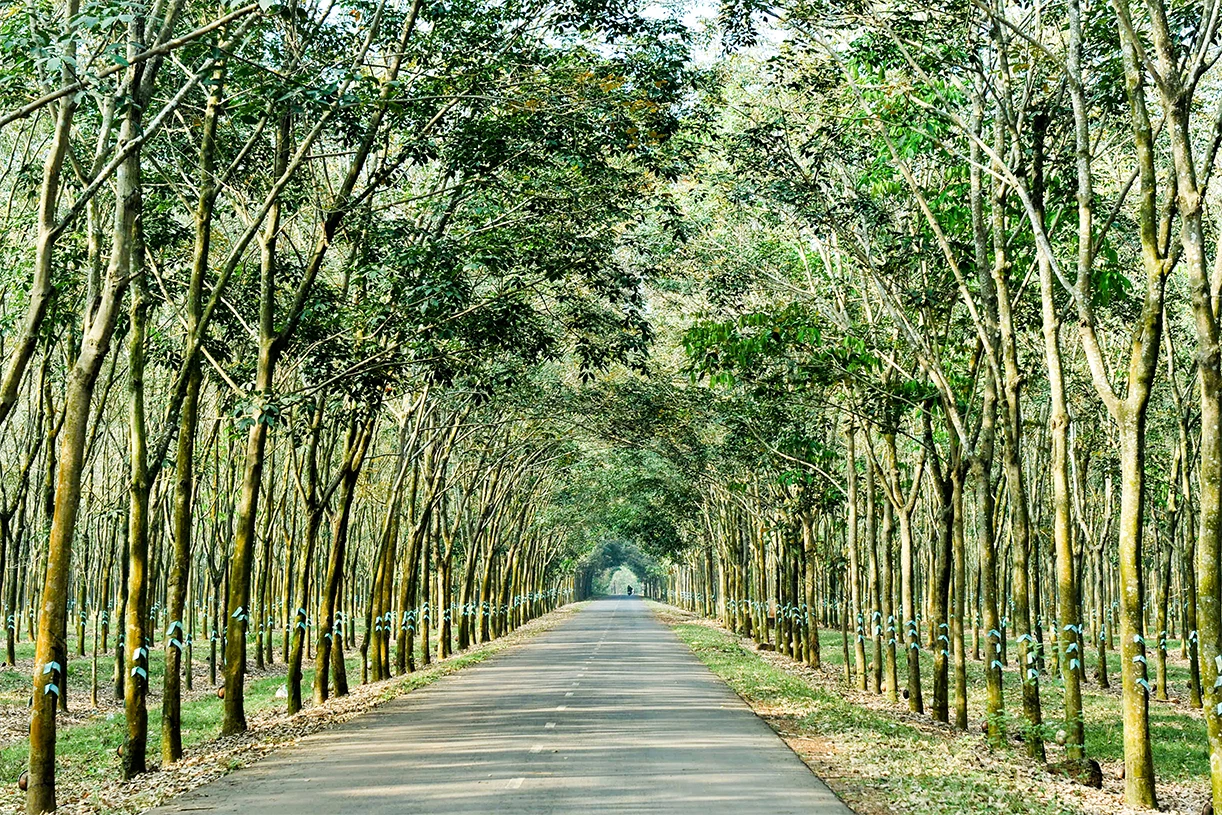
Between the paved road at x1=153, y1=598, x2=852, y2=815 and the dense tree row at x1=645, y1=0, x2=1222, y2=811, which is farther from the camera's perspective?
the dense tree row at x1=645, y1=0, x2=1222, y2=811

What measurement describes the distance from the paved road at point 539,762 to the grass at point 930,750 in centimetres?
58

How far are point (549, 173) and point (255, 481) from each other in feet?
20.3

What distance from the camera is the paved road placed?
10297 millimetres

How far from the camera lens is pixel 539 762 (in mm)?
12914

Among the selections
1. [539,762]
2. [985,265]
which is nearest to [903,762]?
[539,762]

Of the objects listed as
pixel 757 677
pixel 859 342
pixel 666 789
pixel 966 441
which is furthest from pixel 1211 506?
pixel 757 677

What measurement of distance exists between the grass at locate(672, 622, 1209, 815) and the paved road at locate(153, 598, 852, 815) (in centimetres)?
58

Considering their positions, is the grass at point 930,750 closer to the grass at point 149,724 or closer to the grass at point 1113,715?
the grass at point 1113,715

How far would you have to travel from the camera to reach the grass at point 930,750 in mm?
10695

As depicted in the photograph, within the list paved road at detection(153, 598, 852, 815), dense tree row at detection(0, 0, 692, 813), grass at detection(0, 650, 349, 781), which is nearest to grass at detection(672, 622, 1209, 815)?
paved road at detection(153, 598, 852, 815)

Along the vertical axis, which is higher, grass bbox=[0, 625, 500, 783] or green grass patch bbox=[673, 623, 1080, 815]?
green grass patch bbox=[673, 623, 1080, 815]

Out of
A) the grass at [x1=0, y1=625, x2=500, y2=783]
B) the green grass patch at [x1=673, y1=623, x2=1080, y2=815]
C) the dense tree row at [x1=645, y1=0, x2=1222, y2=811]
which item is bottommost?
the grass at [x1=0, y1=625, x2=500, y2=783]

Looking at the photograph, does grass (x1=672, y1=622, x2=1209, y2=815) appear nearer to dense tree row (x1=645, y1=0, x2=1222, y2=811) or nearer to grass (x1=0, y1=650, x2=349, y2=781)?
dense tree row (x1=645, y1=0, x2=1222, y2=811)

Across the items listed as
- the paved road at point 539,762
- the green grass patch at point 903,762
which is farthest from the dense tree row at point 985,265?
the paved road at point 539,762
